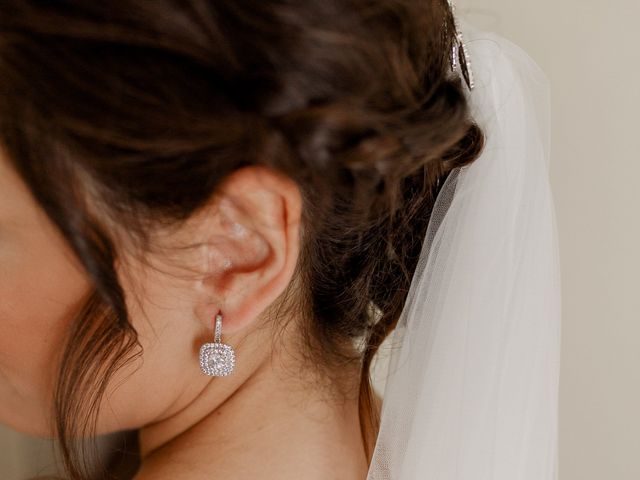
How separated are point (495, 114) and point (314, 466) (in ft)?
1.30

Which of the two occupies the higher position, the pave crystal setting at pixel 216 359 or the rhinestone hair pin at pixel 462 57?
the rhinestone hair pin at pixel 462 57

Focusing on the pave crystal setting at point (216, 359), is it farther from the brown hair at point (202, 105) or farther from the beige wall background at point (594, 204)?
the beige wall background at point (594, 204)

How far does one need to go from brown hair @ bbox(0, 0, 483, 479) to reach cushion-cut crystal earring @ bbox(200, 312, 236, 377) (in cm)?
8

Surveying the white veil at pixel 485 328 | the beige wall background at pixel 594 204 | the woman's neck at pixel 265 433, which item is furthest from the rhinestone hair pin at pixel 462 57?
the woman's neck at pixel 265 433

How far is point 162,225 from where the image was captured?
2.07ft

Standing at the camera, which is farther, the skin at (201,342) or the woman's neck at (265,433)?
the woman's neck at (265,433)

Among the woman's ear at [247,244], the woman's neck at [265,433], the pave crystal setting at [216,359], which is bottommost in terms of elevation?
the woman's neck at [265,433]

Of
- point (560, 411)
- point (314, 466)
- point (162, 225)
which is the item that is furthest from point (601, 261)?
point (162, 225)

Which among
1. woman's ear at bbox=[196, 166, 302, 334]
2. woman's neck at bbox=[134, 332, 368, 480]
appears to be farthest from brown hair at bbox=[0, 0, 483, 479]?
woman's neck at bbox=[134, 332, 368, 480]

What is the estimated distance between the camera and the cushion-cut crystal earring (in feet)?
2.41

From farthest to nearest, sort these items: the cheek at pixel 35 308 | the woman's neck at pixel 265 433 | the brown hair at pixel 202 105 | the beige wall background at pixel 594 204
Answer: the beige wall background at pixel 594 204 < the woman's neck at pixel 265 433 < the cheek at pixel 35 308 < the brown hair at pixel 202 105

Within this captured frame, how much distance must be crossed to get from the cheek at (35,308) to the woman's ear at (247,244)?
0.11 meters

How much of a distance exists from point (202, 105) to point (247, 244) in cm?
15

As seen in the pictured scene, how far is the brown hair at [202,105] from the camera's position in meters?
0.55
